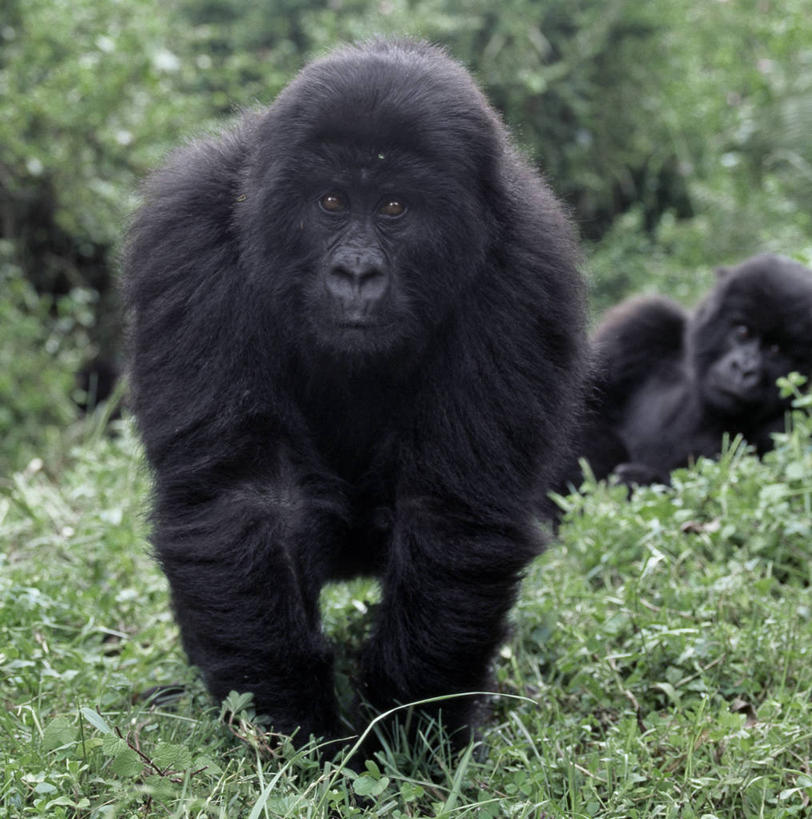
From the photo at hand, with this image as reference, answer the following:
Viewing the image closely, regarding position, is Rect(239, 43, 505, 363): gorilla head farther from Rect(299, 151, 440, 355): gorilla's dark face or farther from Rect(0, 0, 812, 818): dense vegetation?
Rect(0, 0, 812, 818): dense vegetation

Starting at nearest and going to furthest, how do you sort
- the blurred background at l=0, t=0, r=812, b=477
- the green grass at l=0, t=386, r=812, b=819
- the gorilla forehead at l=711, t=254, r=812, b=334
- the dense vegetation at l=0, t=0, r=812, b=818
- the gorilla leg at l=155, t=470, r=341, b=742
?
the green grass at l=0, t=386, r=812, b=819, the dense vegetation at l=0, t=0, r=812, b=818, the gorilla leg at l=155, t=470, r=341, b=742, the gorilla forehead at l=711, t=254, r=812, b=334, the blurred background at l=0, t=0, r=812, b=477

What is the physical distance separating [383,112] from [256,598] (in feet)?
4.36

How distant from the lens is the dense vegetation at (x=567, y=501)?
2980 mm

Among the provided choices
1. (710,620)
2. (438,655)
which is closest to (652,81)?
(710,620)

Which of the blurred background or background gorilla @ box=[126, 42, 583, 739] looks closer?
background gorilla @ box=[126, 42, 583, 739]

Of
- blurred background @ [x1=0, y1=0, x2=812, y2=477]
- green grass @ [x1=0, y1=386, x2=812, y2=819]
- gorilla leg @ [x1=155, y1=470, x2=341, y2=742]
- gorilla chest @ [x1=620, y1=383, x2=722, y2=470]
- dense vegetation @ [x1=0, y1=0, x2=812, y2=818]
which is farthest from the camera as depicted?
blurred background @ [x1=0, y1=0, x2=812, y2=477]

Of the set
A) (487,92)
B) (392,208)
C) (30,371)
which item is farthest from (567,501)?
(487,92)

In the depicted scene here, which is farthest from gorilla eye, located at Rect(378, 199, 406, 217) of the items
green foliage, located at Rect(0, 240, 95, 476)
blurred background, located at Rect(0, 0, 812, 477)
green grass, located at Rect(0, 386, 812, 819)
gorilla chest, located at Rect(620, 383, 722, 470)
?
green foliage, located at Rect(0, 240, 95, 476)

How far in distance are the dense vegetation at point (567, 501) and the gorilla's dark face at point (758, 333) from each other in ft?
1.25

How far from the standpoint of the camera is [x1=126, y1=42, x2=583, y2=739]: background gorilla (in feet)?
10.5

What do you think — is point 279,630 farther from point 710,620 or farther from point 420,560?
point 710,620

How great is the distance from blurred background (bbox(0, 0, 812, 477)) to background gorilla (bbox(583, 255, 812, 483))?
87 cm

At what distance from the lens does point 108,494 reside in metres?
5.41

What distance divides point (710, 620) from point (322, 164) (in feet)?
6.19
